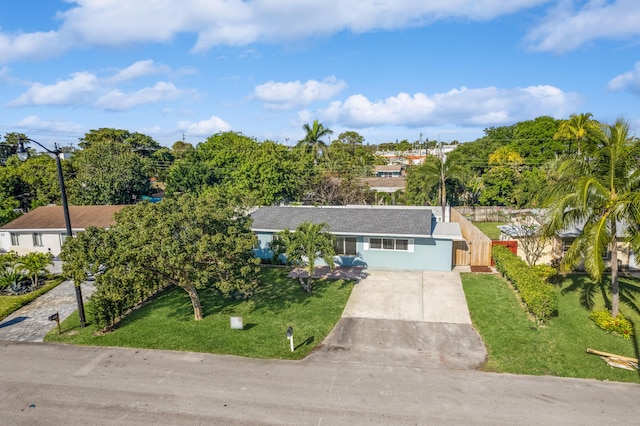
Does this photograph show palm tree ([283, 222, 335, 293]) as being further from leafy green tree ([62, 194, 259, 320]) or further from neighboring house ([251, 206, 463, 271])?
neighboring house ([251, 206, 463, 271])

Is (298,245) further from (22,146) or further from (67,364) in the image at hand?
(22,146)

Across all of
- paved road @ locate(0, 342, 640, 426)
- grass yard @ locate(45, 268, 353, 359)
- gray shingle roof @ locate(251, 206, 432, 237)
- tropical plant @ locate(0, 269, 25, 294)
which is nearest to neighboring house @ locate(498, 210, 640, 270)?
gray shingle roof @ locate(251, 206, 432, 237)

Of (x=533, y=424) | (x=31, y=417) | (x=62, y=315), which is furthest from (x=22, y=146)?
(x=533, y=424)

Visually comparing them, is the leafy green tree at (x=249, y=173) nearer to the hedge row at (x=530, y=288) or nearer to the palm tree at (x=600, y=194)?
the hedge row at (x=530, y=288)

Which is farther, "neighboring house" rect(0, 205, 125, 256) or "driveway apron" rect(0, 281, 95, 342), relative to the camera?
"neighboring house" rect(0, 205, 125, 256)

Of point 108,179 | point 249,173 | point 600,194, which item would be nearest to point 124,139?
point 108,179

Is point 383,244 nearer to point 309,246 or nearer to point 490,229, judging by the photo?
point 309,246
